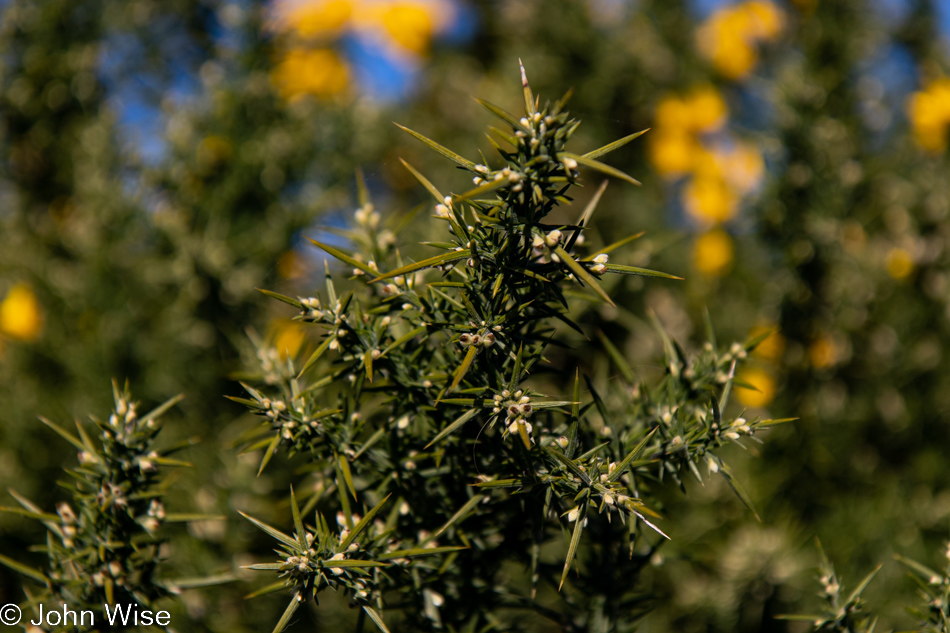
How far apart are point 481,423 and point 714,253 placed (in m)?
1.22

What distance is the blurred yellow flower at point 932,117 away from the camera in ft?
4.90

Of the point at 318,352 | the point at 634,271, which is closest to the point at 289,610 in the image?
the point at 318,352

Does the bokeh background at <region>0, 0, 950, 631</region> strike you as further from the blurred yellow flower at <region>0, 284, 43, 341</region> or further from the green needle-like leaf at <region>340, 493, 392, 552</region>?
the green needle-like leaf at <region>340, 493, 392, 552</region>

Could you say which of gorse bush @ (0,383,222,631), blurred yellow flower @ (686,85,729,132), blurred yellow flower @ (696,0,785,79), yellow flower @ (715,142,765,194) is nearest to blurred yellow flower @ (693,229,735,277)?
yellow flower @ (715,142,765,194)

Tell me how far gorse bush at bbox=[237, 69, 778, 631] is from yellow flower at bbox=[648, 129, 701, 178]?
127 centimetres

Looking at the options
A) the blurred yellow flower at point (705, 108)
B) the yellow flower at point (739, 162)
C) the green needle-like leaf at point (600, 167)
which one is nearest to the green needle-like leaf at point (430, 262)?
the green needle-like leaf at point (600, 167)

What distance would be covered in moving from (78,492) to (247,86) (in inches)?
36.1

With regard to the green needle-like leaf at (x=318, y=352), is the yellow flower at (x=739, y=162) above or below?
above

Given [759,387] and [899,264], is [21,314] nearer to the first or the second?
[759,387]

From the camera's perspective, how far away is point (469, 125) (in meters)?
1.90

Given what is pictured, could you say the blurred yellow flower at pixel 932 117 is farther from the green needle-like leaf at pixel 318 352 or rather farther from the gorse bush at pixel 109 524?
the gorse bush at pixel 109 524

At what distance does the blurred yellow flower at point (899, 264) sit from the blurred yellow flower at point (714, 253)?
13.3 inches

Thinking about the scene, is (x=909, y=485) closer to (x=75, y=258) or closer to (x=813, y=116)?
(x=813, y=116)

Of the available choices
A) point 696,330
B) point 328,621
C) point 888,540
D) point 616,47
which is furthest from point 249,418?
point 616,47
